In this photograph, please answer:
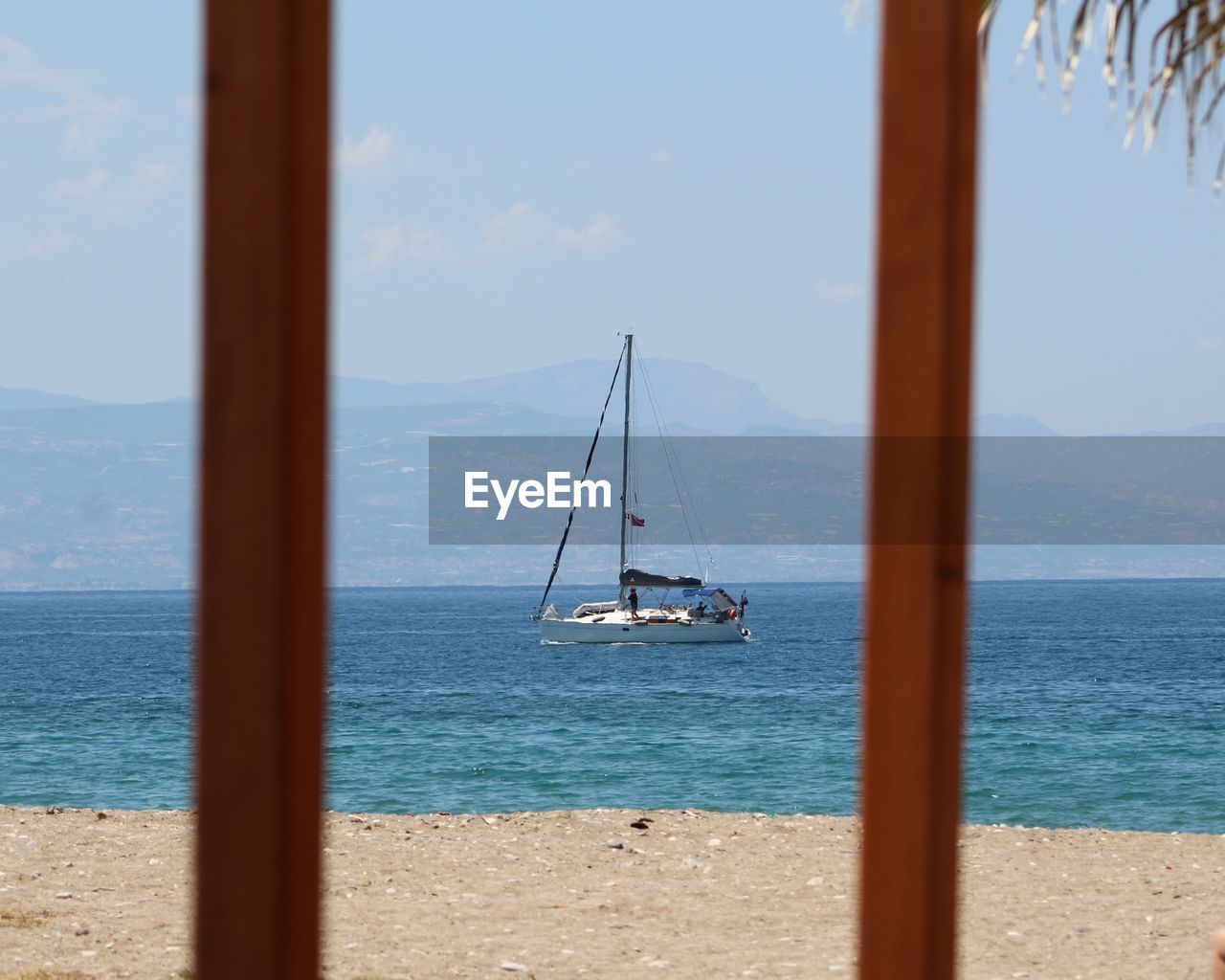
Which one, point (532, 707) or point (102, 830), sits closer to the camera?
point (102, 830)

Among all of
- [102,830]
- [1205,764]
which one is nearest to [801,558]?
[1205,764]

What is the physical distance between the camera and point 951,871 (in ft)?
4.97

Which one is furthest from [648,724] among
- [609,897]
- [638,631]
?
[609,897]

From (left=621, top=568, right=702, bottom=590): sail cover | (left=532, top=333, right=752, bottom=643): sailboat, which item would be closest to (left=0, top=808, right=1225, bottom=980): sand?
(left=621, top=568, right=702, bottom=590): sail cover

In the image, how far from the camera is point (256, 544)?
138 cm

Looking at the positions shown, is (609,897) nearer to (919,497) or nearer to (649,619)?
(919,497)

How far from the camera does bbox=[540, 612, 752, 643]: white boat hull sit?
5366 cm

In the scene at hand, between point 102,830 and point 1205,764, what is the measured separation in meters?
21.0

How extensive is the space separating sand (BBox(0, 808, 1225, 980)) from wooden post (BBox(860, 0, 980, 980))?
14.5 ft

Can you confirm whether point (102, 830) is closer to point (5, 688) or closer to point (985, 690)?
point (985, 690)

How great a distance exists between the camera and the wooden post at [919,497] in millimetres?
1508

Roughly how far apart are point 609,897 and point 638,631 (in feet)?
151

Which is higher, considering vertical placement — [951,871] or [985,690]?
[951,871]

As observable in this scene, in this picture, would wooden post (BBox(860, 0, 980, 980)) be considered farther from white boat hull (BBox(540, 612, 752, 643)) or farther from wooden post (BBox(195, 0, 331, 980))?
white boat hull (BBox(540, 612, 752, 643))
